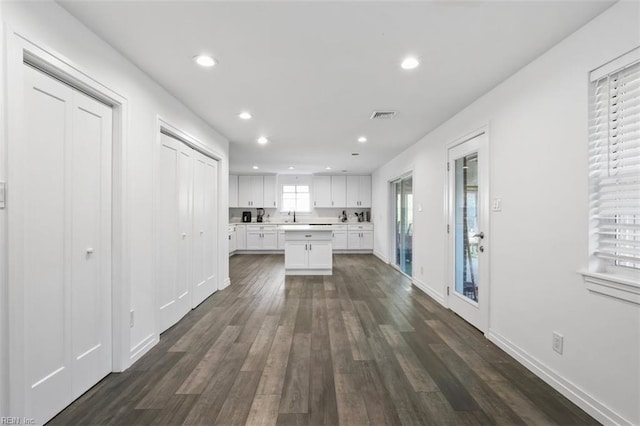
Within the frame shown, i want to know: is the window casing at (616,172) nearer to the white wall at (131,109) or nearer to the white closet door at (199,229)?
the white wall at (131,109)

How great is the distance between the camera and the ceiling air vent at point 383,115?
3.39 m

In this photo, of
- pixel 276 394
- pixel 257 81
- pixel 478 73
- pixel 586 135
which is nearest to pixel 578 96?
pixel 586 135

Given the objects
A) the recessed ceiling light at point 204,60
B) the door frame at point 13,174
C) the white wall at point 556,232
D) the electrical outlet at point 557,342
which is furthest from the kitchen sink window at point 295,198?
the electrical outlet at point 557,342

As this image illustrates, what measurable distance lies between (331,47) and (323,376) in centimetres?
242

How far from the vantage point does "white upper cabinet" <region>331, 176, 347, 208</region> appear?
8.97 metres

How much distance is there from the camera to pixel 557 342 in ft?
6.59

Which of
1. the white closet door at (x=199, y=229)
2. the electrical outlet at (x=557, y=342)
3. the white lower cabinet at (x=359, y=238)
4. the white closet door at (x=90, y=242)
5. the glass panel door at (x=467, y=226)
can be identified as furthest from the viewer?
the white lower cabinet at (x=359, y=238)

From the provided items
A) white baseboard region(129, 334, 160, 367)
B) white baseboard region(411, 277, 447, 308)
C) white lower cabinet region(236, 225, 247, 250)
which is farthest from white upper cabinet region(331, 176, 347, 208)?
white baseboard region(129, 334, 160, 367)

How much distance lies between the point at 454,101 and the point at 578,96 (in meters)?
1.30

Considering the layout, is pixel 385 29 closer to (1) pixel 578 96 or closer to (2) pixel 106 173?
(1) pixel 578 96

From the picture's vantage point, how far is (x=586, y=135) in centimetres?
182

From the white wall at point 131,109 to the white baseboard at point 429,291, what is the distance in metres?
3.39

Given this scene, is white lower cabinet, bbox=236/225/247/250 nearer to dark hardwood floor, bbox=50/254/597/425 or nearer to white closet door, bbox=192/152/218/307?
white closet door, bbox=192/152/218/307

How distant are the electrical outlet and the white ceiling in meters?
2.05
